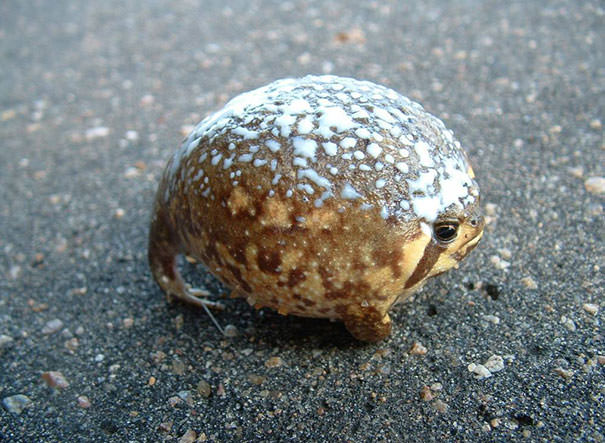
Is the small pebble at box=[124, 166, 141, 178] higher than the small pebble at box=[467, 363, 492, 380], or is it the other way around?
the small pebble at box=[467, 363, 492, 380]

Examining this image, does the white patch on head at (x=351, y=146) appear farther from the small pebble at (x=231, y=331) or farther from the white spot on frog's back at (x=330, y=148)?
the small pebble at (x=231, y=331)

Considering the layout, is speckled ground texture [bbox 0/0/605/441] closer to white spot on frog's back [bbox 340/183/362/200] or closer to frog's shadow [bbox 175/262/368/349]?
frog's shadow [bbox 175/262/368/349]

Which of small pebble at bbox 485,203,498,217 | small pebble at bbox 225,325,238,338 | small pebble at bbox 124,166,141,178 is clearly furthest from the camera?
small pebble at bbox 124,166,141,178

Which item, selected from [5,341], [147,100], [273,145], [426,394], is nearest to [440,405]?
[426,394]

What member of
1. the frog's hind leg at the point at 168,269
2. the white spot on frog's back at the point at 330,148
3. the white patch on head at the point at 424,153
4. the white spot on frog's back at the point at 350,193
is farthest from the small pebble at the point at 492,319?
the frog's hind leg at the point at 168,269

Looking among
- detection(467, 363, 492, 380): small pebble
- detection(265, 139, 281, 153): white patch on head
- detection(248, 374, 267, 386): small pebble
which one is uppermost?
detection(265, 139, 281, 153): white patch on head

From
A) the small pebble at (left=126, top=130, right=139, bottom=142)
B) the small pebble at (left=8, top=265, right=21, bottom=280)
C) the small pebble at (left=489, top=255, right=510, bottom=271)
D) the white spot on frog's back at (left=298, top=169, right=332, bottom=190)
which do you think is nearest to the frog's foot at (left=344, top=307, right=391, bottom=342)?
the white spot on frog's back at (left=298, top=169, right=332, bottom=190)

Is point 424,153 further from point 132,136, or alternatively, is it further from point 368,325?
point 132,136
